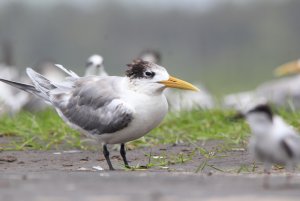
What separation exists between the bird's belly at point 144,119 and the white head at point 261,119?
1.45m

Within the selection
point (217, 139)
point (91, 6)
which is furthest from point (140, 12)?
point (217, 139)

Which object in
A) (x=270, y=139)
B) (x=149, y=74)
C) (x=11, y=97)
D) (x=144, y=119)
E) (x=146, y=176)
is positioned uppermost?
(x=11, y=97)

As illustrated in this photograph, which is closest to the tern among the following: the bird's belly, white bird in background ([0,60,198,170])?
white bird in background ([0,60,198,170])

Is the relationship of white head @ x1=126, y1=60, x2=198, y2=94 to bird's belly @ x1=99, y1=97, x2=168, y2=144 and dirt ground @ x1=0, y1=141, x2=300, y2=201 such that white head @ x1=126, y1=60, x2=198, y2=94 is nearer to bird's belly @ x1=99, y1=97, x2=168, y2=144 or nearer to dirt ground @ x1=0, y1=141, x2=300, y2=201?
bird's belly @ x1=99, y1=97, x2=168, y2=144

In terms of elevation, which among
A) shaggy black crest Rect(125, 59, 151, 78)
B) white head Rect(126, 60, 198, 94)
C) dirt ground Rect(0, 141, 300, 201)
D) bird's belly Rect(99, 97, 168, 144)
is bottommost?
dirt ground Rect(0, 141, 300, 201)

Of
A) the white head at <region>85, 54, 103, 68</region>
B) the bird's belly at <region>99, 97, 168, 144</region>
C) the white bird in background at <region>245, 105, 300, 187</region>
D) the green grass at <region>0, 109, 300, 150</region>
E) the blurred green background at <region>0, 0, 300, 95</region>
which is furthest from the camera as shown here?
the blurred green background at <region>0, 0, 300, 95</region>

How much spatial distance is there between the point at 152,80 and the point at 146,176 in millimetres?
1477

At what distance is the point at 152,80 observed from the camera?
8.27 metres

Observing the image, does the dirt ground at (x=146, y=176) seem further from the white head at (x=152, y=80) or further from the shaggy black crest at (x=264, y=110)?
the white head at (x=152, y=80)

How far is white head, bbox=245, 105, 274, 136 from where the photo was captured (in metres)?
6.73

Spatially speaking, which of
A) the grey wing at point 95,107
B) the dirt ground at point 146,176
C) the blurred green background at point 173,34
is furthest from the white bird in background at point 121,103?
the blurred green background at point 173,34

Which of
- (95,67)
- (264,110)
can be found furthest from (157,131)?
(264,110)

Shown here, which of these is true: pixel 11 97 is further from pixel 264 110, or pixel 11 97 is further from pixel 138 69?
pixel 264 110

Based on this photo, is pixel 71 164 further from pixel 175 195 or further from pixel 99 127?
pixel 175 195
